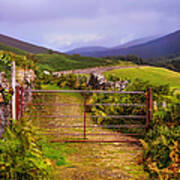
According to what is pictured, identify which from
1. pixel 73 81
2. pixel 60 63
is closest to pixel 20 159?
pixel 73 81

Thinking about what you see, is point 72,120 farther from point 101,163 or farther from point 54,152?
point 101,163

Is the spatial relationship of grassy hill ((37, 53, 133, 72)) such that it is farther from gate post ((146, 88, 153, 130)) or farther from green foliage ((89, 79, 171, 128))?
gate post ((146, 88, 153, 130))

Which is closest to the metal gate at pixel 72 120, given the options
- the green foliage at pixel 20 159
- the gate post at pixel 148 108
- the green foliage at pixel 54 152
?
the gate post at pixel 148 108

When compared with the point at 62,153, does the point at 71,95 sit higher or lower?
higher

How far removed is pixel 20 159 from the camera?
211 inches

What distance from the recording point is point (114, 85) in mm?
13844

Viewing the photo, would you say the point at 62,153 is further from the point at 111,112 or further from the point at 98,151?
the point at 111,112

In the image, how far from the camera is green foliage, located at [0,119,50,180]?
5.11 metres

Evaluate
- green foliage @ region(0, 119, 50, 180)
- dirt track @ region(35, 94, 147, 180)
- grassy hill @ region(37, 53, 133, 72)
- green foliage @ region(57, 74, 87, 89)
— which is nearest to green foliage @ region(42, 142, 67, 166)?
dirt track @ region(35, 94, 147, 180)

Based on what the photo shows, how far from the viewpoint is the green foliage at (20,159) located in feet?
16.8

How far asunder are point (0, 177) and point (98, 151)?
11.8 ft

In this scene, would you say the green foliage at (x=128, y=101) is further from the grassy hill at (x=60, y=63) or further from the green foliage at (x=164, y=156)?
the grassy hill at (x=60, y=63)

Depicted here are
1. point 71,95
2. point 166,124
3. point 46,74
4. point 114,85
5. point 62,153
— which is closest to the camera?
point 62,153

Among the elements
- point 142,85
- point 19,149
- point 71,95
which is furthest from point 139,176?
point 71,95
